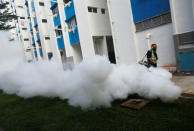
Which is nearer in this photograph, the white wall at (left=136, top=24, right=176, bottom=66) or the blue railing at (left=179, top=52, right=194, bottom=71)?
the blue railing at (left=179, top=52, right=194, bottom=71)

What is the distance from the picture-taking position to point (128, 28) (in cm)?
1111

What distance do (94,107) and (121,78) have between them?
140 cm

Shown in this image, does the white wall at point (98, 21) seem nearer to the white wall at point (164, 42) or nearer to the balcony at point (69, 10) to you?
the balcony at point (69, 10)

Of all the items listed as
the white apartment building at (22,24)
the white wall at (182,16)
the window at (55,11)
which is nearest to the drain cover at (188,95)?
the white wall at (182,16)

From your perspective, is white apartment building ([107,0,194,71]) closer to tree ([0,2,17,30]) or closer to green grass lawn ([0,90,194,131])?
green grass lawn ([0,90,194,131])

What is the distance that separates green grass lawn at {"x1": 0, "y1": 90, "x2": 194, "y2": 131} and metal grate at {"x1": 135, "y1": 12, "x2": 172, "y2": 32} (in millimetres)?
6219

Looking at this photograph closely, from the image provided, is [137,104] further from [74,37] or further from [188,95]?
[74,37]

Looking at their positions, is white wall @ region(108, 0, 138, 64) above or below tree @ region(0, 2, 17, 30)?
below

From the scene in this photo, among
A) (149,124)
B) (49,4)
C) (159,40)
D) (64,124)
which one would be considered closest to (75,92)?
(64,124)

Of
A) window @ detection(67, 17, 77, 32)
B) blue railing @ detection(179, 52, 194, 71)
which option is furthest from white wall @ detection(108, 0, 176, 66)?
window @ detection(67, 17, 77, 32)

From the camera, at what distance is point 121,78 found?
5.02 m

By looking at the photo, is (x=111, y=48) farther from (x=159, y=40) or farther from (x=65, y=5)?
(x=159, y=40)

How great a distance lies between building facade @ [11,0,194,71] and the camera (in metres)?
7.94

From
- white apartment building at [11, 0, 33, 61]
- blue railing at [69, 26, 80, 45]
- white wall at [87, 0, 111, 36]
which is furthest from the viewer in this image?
white apartment building at [11, 0, 33, 61]
